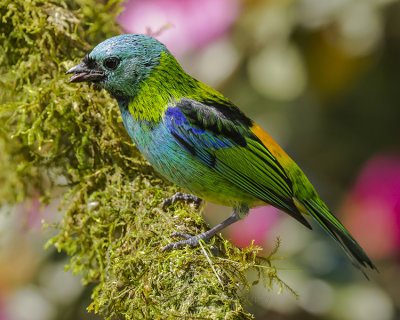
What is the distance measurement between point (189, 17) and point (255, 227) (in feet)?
5.13

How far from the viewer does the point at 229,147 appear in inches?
108

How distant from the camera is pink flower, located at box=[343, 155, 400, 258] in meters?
3.72

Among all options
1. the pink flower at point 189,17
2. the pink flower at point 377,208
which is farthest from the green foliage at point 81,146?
the pink flower at point 377,208

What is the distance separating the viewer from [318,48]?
3990 mm

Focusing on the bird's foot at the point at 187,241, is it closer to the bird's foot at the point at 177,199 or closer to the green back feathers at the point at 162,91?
the bird's foot at the point at 177,199

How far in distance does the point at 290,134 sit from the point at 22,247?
7.36 feet

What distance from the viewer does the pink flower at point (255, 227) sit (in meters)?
3.77

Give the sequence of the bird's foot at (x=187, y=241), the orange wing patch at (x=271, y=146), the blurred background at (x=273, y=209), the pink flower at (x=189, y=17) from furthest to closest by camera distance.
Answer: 1. the pink flower at (x=189, y=17)
2. the blurred background at (x=273, y=209)
3. the orange wing patch at (x=271, y=146)
4. the bird's foot at (x=187, y=241)

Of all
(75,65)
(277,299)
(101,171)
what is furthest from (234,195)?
(277,299)

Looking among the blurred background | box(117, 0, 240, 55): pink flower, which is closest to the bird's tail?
the blurred background

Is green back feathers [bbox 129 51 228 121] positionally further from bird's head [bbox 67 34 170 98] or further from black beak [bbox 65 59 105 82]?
black beak [bbox 65 59 105 82]

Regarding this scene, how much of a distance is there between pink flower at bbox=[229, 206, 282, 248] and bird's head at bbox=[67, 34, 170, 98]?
1482 millimetres

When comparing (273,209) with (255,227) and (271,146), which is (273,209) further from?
(271,146)

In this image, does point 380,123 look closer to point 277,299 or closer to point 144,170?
point 277,299
